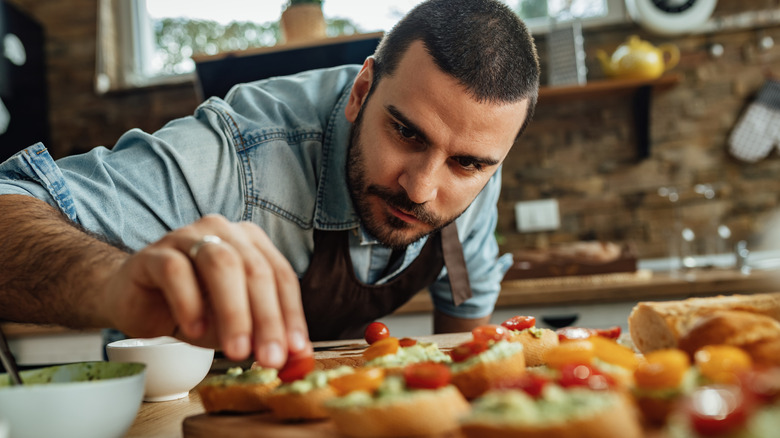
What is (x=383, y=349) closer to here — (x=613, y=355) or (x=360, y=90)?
(x=613, y=355)

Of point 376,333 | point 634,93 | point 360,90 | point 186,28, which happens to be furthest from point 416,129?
point 186,28

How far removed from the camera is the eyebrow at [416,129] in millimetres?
1083

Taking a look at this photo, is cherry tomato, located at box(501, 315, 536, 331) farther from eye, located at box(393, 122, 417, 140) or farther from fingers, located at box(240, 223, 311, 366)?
fingers, located at box(240, 223, 311, 366)

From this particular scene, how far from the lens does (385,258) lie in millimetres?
1393

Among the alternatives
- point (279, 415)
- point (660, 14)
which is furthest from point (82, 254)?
point (660, 14)

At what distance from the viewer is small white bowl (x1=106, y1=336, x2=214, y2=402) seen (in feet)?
2.67

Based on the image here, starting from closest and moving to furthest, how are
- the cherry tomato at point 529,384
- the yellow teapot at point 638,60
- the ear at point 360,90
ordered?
the cherry tomato at point 529,384, the ear at point 360,90, the yellow teapot at point 638,60

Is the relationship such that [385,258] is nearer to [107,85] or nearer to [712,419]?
[712,419]

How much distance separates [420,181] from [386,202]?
0.38 ft

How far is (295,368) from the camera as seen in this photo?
2.19 ft

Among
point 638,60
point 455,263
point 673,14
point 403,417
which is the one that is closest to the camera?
point 403,417

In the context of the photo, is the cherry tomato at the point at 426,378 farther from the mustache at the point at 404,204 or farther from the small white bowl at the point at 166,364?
the mustache at the point at 404,204

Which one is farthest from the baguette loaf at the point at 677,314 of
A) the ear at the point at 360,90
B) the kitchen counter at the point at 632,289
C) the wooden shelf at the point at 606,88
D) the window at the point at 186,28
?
the window at the point at 186,28

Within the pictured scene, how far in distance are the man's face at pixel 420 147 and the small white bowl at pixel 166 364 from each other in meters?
0.45
